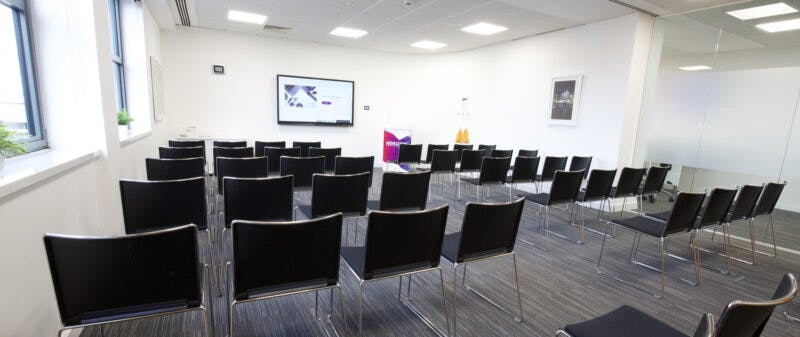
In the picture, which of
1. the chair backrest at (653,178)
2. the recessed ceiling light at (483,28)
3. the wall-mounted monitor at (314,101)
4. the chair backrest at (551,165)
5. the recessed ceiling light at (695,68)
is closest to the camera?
the chair backrest at (653,178)

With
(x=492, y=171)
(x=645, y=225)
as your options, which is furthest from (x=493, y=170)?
(x=645, y=225)

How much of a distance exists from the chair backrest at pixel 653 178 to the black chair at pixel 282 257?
4367mm

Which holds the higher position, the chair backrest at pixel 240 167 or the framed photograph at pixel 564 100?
the framed photograph at pixel 564 100

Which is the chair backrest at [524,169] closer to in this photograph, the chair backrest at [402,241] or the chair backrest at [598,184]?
the chair backrest at [598,184]

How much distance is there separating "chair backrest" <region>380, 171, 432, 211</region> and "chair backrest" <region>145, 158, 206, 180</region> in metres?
1.84

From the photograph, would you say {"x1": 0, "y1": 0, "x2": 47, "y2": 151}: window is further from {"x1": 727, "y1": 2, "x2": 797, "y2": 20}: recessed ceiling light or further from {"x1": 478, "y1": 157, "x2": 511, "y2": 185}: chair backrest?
{"x1": 727, "y1": 2, "x2": 797, "y2": 20}: recessed ceiling light

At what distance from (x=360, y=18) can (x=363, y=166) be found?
330 centimetres

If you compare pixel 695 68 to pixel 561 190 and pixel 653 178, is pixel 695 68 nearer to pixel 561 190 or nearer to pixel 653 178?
pixel 653 178

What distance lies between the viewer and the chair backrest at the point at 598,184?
4.17 m

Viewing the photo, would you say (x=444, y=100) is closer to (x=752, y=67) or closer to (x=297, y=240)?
(x=752, y=67)

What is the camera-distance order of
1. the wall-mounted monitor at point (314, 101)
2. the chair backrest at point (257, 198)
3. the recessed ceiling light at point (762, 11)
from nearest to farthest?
the chair backrest at point (257, 198) → the recessed ceiling light at point (762, 11) → the wall-mounted monitor at point (314, 101)

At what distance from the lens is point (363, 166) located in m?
4.28

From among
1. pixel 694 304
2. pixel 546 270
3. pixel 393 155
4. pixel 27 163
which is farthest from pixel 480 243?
pixel 393 155

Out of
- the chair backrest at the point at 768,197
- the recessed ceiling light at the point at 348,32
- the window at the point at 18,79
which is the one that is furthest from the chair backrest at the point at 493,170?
the window at the point at 18,79
